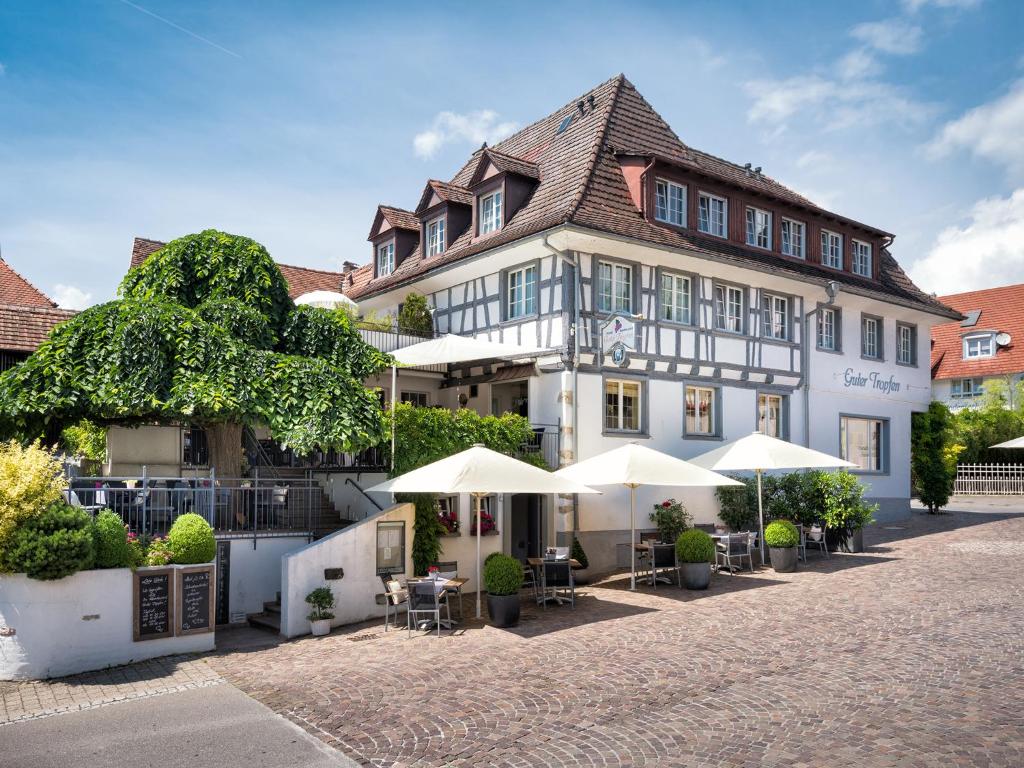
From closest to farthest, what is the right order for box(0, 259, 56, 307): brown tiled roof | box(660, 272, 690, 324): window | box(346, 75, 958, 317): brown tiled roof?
1. box(346, 75, 958, 317): brown tiled roof
2. box(660, 272, 690, 324): window
3. box(0, 259, 56, 307): brown tiled roof

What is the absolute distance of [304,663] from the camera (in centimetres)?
1049

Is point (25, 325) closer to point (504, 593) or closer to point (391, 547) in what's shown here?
point (391, 547)

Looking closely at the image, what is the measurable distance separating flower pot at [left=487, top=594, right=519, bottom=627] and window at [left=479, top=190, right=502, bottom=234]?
391 inches

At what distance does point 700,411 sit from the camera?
19750 millimetres

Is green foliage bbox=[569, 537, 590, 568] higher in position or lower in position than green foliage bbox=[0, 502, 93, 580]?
lower

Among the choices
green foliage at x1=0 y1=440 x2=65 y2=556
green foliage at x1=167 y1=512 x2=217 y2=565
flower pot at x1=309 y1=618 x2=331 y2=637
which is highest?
green foliage at x1=0 y1=440 x2=65 y2=556

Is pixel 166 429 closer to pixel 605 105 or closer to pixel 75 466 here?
pixel 75 466

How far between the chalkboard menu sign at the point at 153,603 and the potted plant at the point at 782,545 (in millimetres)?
10794

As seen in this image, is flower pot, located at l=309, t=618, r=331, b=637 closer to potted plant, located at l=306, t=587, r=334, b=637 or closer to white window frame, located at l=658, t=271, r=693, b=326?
potted plant, located at l=306, t=587, r=334, b=637

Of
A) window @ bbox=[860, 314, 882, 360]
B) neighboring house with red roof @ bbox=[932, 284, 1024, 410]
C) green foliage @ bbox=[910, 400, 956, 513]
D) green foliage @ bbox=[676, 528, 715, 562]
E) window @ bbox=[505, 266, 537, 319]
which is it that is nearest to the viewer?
green foliage @ bbox=[676, 528, 715, 562]

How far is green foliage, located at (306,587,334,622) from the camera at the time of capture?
1235cm

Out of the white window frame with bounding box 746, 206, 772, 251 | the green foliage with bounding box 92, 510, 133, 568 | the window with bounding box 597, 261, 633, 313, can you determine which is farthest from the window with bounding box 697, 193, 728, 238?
the green foliage with bounding box 92, 510, 133, 568

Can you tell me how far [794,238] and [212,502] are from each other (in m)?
16.2

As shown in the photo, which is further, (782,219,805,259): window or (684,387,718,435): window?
(782,219,805,259): window
